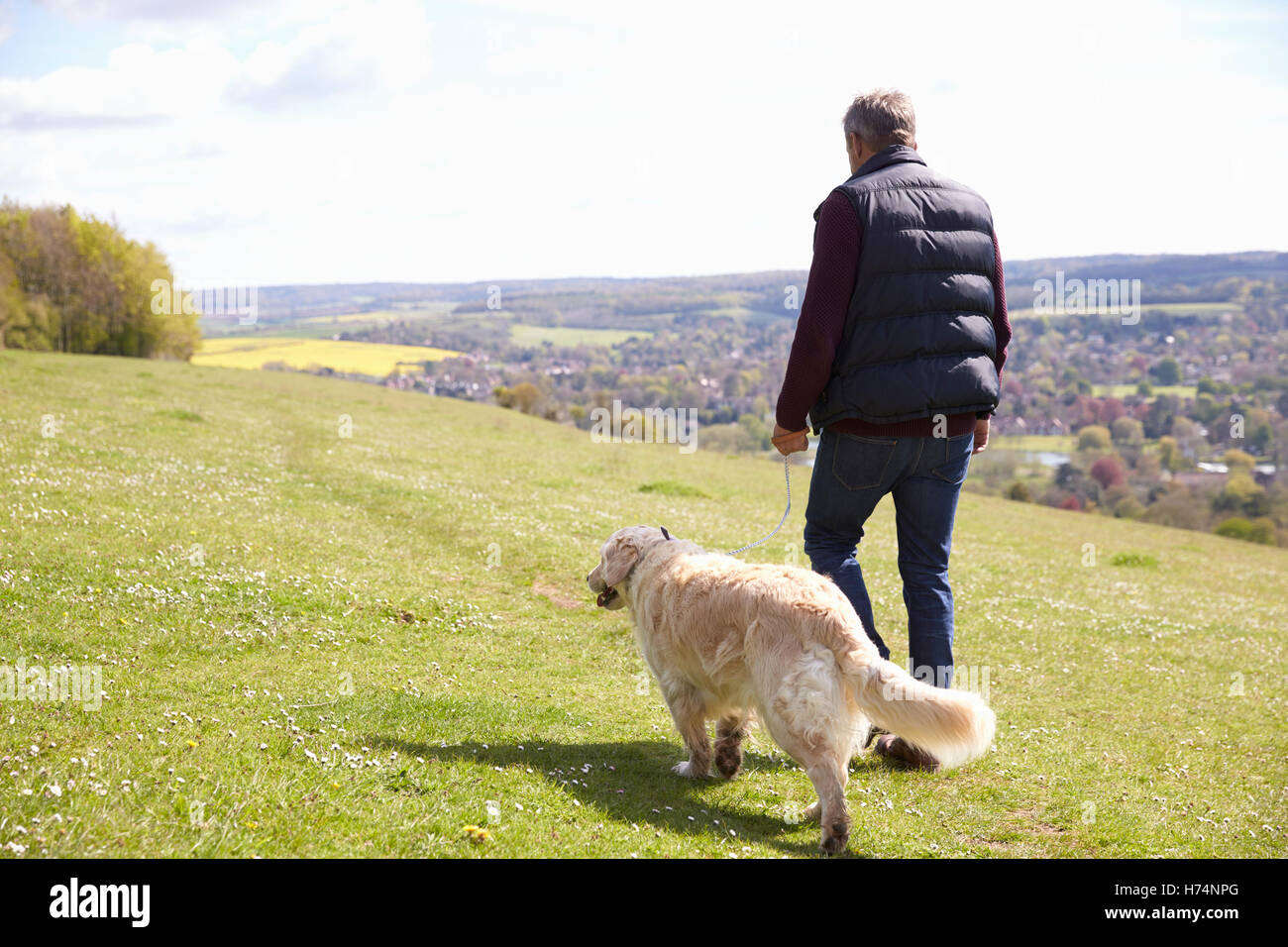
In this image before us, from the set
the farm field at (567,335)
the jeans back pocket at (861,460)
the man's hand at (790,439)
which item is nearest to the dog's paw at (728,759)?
the jeans back pocket at (861,460)

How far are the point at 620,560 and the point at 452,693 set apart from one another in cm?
214

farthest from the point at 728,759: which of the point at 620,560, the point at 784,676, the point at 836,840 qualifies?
the point at 620,560

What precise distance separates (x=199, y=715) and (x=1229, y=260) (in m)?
213

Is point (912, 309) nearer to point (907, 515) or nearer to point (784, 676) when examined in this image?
point (907, 515)

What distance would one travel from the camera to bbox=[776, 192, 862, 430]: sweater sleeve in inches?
A: 237

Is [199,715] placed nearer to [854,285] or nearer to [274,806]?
[274,806]

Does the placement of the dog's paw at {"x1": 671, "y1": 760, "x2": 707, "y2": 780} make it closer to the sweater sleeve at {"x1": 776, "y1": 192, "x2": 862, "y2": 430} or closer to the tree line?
the sweater sleeve at {"x1": 776, "y1": 192, "x2": 862, "y2": 430}

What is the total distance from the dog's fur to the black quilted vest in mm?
1427

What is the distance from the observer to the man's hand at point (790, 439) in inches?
252

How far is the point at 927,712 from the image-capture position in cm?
517

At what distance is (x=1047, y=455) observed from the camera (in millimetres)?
86250

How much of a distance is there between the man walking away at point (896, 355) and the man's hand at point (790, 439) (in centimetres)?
1

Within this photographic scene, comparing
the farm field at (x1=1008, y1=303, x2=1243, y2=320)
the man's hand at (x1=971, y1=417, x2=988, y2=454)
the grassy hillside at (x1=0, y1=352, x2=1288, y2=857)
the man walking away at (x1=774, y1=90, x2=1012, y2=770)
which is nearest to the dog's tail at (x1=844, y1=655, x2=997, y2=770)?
the grassy hillside at (x1=0, y1=352, x2=1288, y2=857)

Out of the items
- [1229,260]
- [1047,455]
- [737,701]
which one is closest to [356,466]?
[737,701]
